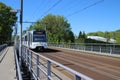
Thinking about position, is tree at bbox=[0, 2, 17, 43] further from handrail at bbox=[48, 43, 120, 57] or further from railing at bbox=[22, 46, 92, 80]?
railing at bbox=[22, 46, 92, 80]

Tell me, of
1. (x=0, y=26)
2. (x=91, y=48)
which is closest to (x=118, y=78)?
(x=91, y=48)

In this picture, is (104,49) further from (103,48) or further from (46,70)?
(46,70)

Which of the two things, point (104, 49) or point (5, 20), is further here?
point (5, 20)

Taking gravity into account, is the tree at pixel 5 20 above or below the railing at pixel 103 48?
above

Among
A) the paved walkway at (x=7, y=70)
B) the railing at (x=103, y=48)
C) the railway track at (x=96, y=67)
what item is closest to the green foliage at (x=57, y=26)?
the railing at (x=103, y=48)

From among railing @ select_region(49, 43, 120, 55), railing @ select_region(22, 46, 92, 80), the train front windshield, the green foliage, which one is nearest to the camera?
railing @ select_region(22, 46, 92, 80)

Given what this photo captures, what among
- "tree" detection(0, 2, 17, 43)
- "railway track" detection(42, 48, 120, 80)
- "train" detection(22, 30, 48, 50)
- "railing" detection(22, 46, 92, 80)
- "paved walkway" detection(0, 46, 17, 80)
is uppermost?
"tree" detection(0, 2, 17, 43)

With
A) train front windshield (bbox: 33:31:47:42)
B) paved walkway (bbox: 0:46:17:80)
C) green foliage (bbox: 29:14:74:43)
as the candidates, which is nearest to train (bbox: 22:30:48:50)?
train front windshield (bbox: 33:31:47:42)

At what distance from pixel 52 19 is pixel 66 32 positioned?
8.18 metres

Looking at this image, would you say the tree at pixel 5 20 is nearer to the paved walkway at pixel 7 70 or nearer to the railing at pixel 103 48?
the railing at pixel 103 48

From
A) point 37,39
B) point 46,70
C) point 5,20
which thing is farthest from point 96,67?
point 5,20

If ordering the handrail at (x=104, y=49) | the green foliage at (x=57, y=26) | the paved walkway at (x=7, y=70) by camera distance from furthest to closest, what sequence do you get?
the green foliage at (x=57, y=26) < the handrail at (x=104, y=49) < the paved walkway at (x=7, y=70)

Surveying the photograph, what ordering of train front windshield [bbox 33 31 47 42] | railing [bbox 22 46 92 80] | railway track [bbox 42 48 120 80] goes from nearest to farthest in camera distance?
1. railing [bbox 22 46 92 80]
2. railway track [bbox 42 48 120 80]
3. train front windshield [bbox 33 31 47 42]

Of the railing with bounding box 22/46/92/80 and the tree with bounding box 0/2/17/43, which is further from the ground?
the tree with bounding box 0/2/17/43
